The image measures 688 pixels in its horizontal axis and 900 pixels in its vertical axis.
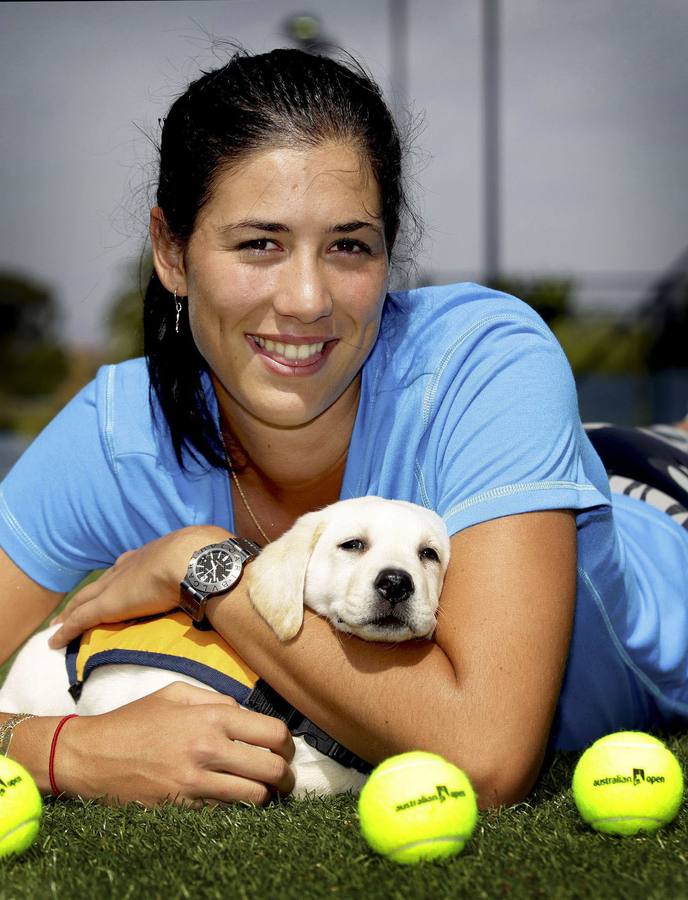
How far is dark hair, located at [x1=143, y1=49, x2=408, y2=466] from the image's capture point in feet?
8.23

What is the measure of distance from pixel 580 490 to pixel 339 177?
88 centimetres

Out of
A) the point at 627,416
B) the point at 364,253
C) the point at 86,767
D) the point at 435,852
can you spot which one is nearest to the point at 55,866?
the point at 86,767

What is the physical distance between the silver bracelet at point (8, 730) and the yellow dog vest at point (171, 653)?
0.21 meters

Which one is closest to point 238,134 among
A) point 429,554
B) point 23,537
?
point 429,554

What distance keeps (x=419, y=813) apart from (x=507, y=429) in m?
0.88

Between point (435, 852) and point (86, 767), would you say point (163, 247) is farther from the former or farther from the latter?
point (435, 852)

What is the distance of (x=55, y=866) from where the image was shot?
6.38 ft

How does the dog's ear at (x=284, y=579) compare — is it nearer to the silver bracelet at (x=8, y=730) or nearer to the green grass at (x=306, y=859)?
the green grass at (x=306, y=859)

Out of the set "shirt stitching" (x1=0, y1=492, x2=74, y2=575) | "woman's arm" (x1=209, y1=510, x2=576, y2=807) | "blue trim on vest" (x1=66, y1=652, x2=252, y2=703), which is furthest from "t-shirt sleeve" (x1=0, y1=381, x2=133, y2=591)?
Answer: "woman's arm" (x1=209, y1=510, x2=576, y2=807)

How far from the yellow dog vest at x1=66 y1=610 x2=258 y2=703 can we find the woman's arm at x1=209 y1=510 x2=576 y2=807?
12 cm

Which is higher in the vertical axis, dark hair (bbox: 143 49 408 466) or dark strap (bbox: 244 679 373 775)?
dark hair (bbox: 143 49 408 466)

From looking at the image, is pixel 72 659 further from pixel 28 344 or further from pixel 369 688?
pixel 28 344

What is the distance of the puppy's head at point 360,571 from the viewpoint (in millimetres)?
2418

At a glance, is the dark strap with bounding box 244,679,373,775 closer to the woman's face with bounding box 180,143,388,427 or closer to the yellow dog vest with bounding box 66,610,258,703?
the yellow dog vest with bounding box 66,610,258,703
